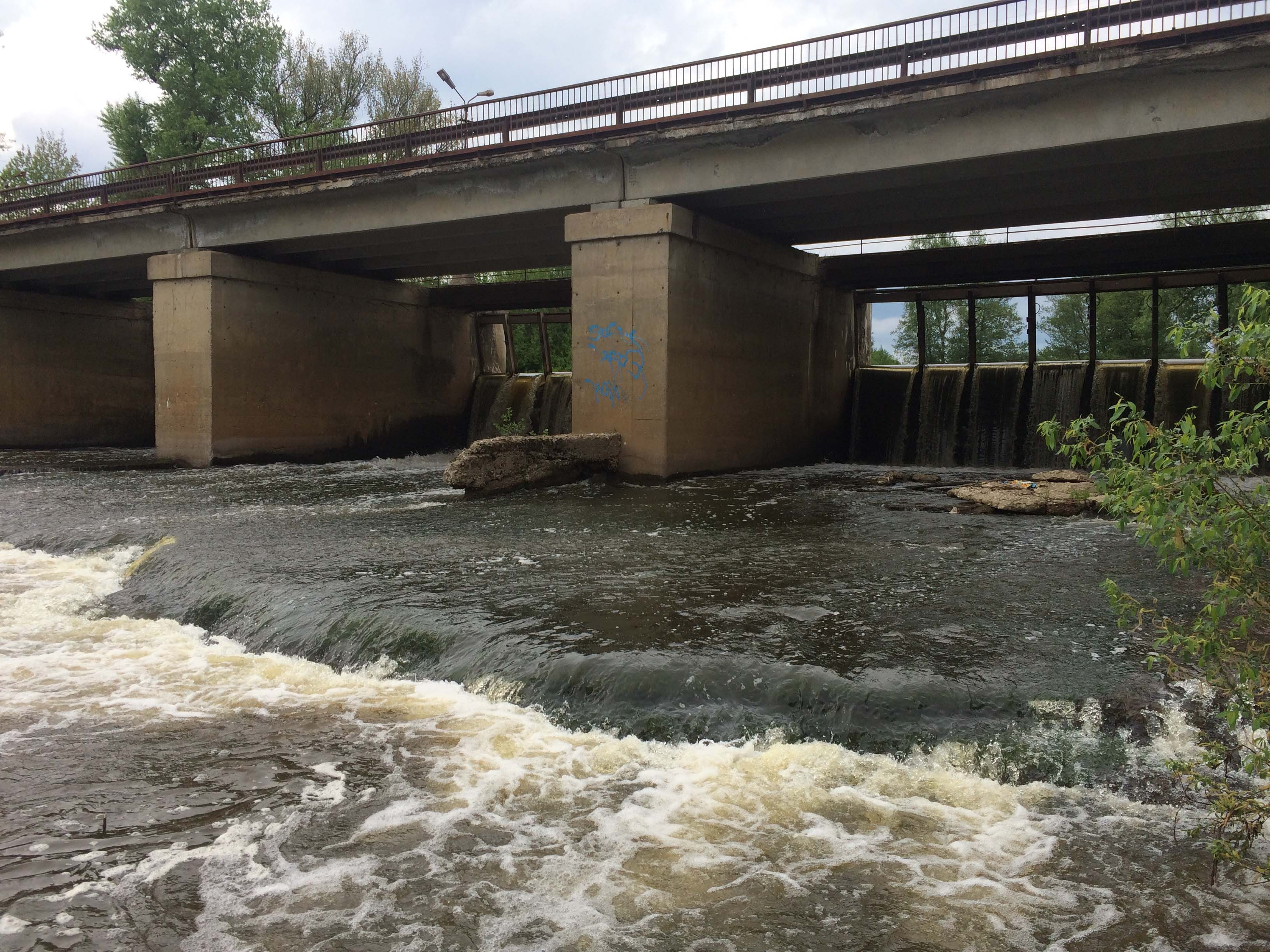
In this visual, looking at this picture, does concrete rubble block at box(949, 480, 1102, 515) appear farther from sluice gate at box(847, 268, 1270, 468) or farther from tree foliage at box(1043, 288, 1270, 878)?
tree foliage at box(1043, 288, 1270, 878)

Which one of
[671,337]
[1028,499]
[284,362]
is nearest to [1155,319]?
[1028,499]

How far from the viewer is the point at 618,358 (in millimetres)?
16750

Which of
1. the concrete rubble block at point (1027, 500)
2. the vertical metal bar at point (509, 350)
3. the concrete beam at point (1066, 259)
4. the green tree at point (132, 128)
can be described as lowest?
the concrete rubble block at point (1027, 500)

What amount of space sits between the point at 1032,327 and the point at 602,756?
21043mm

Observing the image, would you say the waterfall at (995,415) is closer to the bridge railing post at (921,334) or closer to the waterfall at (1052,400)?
the waterfall at (1052,400)

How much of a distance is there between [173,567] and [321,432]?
567 inches

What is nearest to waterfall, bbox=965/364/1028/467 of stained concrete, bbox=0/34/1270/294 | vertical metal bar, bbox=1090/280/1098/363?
vertical metal bar, bbox=1090/280/1098/363

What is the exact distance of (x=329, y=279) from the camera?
78.8ft

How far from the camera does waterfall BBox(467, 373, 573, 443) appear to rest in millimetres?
26734

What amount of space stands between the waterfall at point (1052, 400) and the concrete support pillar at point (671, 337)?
21.2 feet

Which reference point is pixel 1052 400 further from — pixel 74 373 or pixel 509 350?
pixel 74 373

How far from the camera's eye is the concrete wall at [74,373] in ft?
91.8

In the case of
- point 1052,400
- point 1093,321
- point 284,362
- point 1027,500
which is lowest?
point 1027,500

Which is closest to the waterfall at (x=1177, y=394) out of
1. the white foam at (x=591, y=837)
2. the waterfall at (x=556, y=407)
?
the waterfall at (x=556, y=407)
